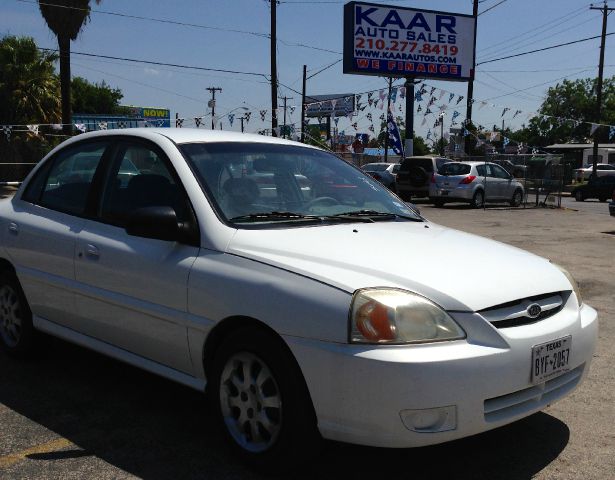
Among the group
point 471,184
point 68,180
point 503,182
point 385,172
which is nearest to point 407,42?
point 385,172

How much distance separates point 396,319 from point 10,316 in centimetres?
319

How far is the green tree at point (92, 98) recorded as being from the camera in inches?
2719

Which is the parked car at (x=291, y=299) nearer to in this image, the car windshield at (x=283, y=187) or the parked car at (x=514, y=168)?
the car windshield at (x=283, y=187)

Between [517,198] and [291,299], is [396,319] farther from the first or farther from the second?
[517,198]

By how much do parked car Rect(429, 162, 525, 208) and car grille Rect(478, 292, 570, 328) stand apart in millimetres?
18284

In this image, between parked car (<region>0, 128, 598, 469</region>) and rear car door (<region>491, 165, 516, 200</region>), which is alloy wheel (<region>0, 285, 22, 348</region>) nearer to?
parked car (<region>0, 128, 598, 469</region>)

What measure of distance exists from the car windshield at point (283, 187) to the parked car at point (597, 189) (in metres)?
29.4

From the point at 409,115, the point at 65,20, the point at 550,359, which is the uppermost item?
the point at 65,20

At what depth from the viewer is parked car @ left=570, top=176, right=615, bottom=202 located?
31.1m

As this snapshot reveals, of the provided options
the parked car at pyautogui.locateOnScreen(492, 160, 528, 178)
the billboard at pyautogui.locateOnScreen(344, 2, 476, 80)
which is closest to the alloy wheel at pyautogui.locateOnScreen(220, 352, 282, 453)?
the parked car at pyautogui.locateOnScreen(492, 160, 528, 178)

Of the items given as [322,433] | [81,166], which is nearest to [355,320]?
[322,433]


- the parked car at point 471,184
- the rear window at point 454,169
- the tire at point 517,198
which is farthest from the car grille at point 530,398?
the tire at point 517,198

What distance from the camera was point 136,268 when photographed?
364cm

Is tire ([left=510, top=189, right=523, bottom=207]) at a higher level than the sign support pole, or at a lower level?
lower
